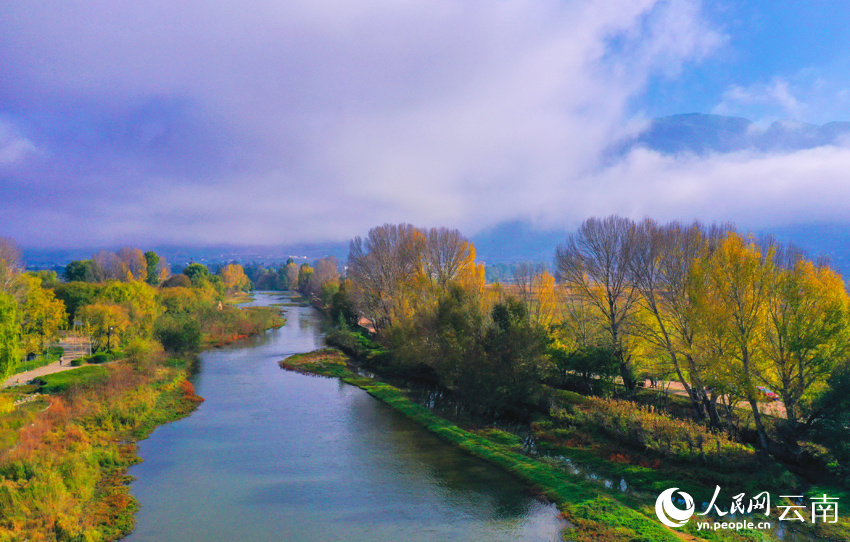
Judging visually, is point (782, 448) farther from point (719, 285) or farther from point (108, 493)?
point (108, 493)

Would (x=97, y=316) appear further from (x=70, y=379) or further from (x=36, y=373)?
(x=70, y=379)

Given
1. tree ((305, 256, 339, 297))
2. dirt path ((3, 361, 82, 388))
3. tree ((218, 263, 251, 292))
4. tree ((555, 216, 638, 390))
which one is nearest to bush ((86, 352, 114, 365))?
dirt path ((3, 361, 82, 388))

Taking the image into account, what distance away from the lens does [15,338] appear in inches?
1056

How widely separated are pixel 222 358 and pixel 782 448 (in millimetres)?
50577

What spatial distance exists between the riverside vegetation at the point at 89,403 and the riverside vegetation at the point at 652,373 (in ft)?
55.4

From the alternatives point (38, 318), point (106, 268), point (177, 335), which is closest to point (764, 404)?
point (177, 335)

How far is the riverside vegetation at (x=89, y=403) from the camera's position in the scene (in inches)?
659

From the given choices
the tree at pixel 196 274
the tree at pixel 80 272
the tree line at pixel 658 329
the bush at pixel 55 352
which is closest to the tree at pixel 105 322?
the bush at pixel 55 352

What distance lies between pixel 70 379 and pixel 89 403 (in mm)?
6161

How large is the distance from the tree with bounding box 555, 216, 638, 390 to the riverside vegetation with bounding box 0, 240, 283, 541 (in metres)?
30.1

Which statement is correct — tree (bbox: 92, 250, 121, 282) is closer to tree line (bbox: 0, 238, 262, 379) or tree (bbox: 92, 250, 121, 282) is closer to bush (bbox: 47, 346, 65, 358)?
tree line (bbox: 0, 238, 262, 379)

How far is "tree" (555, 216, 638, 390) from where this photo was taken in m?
32.5

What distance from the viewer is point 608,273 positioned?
3362 centimetres

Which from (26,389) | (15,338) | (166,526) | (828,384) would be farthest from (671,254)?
(26,389)
